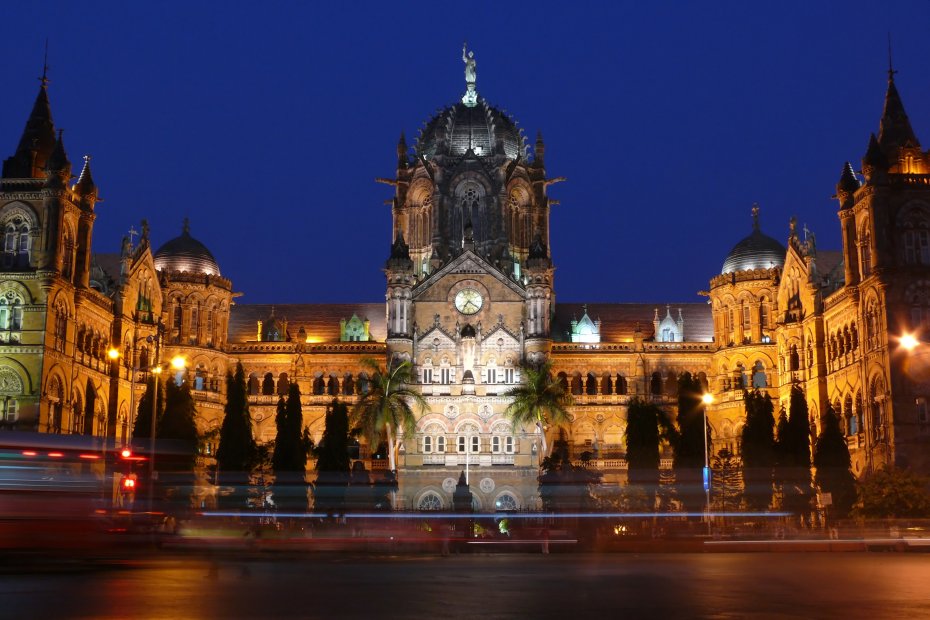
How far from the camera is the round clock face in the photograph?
3531 inches

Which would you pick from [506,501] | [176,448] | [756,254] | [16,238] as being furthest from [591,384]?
[176,448]

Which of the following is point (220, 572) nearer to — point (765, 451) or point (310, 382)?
point (765, 451)

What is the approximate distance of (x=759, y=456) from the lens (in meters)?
66.4

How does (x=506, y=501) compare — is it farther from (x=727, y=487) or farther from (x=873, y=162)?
(x=873, y=162)

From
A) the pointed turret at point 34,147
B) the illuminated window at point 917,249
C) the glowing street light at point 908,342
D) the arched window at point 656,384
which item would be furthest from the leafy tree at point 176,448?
the illuminated window at point 917,249

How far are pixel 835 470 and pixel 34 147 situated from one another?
51759 mm

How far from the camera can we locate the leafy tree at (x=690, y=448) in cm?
6531

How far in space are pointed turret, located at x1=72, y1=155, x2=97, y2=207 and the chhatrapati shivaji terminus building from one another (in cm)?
11

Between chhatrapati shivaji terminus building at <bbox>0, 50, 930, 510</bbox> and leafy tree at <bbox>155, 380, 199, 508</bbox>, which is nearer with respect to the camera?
leafy tree at <bbox>155, 380, 199, 508</bbox>

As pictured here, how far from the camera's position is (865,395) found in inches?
2694

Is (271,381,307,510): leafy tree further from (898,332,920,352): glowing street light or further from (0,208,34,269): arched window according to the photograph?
(898,332,920,352): glowing street light

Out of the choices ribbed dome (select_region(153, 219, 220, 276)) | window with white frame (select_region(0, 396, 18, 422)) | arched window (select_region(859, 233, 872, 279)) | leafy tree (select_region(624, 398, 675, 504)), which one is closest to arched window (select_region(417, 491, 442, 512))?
leafy tree (select_region(624, 398, 675, 504))

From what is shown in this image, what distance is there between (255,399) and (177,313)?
30.4ft

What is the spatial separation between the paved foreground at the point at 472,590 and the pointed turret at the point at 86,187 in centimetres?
4479
